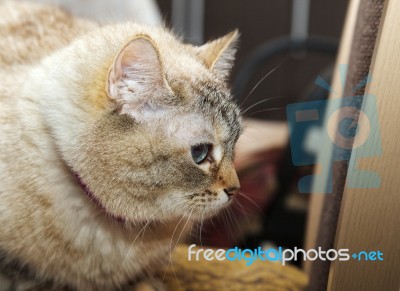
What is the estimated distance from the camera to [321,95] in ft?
3.76

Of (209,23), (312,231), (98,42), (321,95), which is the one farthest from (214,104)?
(209,23)

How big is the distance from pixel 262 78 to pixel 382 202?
0.57 m

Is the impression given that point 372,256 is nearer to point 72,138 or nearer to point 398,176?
point 398,176

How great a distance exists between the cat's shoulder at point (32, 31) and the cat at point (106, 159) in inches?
5.8

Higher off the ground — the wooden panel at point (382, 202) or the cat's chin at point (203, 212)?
the wooden panel at point (382, 202)

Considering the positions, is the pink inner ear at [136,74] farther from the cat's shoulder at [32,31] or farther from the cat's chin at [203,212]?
the cat's shoulder at [32,31]

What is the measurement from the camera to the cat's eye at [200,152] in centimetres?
87

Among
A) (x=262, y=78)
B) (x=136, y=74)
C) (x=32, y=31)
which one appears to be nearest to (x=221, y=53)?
(x=262, y=78)

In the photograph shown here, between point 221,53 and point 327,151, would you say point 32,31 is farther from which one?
point 327,151

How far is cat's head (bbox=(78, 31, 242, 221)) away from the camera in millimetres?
841

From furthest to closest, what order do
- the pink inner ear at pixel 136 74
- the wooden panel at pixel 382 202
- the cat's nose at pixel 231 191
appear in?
1. the cat's nose at pixel 231 191
2. the pink inner ear at pixel 136 74
3. the wooden panel at pixel 382 202

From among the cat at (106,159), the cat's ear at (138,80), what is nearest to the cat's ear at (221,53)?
the cat at (106,159)

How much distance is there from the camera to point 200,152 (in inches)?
34.6

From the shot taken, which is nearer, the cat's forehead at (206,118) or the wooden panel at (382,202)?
the wooden panel at (382,202)
